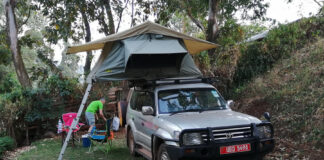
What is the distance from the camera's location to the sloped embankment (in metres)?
7.03

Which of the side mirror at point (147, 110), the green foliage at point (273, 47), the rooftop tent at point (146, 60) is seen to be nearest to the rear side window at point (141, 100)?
the side mirror at point (147, 110)

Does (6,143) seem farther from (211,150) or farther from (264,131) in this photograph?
(264,131)

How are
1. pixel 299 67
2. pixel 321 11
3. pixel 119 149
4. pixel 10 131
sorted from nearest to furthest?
pixel 119 149 → pixel 299 67 → pixel 10 131 → pixel 321 11

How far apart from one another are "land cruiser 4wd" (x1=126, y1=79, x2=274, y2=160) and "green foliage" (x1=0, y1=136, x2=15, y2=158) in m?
5.53

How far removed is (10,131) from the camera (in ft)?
39.7

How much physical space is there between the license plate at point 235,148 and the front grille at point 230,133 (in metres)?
0.18

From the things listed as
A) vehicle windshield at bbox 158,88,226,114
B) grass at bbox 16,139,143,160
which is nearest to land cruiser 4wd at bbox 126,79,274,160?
vehicle windshield at bbox 158,88,226,114

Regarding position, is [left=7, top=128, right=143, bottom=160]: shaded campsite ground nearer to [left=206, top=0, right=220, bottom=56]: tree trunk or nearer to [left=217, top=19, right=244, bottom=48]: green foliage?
[left=206, top=0, right=220, bottom=56]: tree trunk

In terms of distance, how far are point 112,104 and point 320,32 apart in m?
9.34

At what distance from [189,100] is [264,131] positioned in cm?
165

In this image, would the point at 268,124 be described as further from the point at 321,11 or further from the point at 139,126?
the point at 321,11

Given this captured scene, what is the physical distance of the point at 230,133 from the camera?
5250 millimetres

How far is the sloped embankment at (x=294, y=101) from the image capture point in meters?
7.03

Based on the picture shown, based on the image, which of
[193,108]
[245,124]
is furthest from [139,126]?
[245,124]
